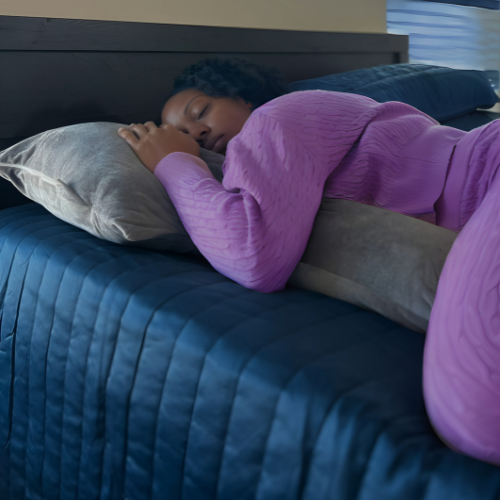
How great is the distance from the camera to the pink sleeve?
2.60 feet

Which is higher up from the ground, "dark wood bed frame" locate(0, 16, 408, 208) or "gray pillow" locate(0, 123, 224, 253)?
"dark wood bed frame" locate(0, 16, 408, 208)

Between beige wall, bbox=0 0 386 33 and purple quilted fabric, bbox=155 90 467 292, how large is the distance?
836mm

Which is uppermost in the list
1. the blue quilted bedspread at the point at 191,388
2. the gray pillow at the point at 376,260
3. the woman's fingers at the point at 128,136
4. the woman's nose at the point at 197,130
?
the woman's fingers at the point at 128,136

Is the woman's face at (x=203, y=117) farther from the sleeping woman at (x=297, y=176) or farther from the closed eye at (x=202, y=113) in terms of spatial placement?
the sleeping woman at (x=297, y=176)

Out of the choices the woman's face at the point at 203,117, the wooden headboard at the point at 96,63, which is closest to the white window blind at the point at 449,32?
the wooden headboard at the point at 96,63

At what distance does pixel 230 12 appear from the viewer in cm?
195

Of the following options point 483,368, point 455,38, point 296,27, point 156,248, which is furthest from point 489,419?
point 455,38

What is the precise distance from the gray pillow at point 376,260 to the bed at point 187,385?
3cm

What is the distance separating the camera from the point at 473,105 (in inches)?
81.3

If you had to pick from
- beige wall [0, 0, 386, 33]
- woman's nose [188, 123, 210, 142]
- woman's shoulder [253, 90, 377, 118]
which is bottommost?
woman's nose [188, 123, 210, 142]

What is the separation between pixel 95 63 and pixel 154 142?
1.80ft

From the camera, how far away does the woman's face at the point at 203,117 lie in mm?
1247

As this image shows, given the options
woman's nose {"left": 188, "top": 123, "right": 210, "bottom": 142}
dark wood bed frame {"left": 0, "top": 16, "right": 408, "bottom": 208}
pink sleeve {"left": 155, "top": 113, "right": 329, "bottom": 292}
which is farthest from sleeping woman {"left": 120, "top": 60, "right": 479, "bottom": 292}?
dark wood bed frame {"left": 0, "top": 16, "right": 408, "bottom": 208}

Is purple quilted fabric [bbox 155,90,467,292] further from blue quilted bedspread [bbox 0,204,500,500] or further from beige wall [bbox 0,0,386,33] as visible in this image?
beige wall [bbox 0,0,386,33]
